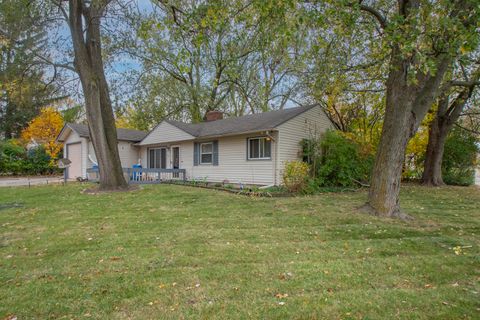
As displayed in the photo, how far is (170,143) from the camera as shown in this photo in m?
17.4

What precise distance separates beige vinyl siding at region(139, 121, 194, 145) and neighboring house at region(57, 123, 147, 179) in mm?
1465

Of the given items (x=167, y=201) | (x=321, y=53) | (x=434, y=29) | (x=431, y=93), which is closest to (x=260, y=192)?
(x=167, y=201)

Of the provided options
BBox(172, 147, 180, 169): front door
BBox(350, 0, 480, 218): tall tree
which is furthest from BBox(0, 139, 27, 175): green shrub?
BBox(350, 0, 480, 218): tall tree

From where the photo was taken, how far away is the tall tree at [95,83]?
35.3 feet

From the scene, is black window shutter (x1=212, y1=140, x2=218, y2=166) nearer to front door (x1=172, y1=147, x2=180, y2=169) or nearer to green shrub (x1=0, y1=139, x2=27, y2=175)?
front door (x1=172, y1=147, x2=180, y2=169)

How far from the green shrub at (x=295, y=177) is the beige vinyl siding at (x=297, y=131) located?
1.13 metres

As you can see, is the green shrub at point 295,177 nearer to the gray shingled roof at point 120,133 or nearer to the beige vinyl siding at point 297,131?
the beige vinyl siding at point 297,131

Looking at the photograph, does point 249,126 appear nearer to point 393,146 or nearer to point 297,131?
point 297,131

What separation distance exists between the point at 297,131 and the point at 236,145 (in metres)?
3.07

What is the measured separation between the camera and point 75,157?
19.0m

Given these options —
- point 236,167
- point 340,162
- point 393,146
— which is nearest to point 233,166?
point 236,167

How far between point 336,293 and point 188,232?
3.04 m

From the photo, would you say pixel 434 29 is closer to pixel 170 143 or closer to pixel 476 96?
pixel 476 96

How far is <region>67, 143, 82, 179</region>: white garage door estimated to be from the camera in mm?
18473
